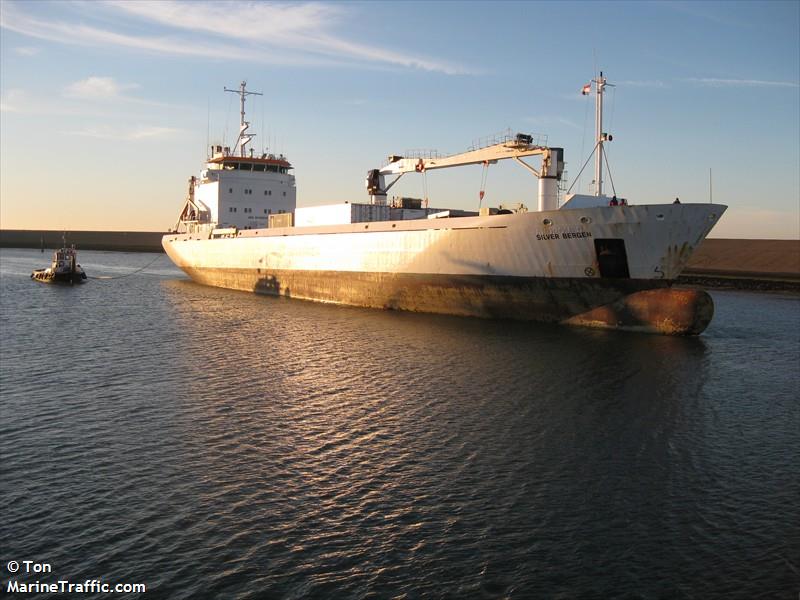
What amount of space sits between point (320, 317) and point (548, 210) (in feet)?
39.0

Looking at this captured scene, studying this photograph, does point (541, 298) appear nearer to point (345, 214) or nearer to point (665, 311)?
point (665, 311)

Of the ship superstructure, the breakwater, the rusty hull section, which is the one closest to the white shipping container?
the rusty hull section

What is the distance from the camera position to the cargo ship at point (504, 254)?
25.6 meters

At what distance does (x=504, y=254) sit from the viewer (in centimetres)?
2820

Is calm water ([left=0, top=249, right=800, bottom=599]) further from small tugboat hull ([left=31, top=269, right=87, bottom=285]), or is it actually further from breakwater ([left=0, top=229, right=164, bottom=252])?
breakwater ([left=0, top=229, right=164, bottom=252])

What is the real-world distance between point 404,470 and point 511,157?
22.4 m

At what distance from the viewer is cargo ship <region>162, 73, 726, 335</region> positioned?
84.0ft

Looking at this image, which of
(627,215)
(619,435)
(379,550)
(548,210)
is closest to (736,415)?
(619,435)

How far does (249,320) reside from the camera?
31000mm

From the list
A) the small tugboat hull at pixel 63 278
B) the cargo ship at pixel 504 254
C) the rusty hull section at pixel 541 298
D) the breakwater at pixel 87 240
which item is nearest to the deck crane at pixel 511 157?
the cargo ship at pixel 504 254

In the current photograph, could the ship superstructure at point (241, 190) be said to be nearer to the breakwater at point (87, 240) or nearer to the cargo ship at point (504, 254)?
the cargo ship at point (504, 254)

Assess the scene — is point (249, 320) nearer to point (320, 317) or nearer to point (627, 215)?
point (320, 317)

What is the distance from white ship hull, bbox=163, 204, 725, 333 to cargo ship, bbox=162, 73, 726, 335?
1.8 inches

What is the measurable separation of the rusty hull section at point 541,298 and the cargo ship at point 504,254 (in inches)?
1.9
